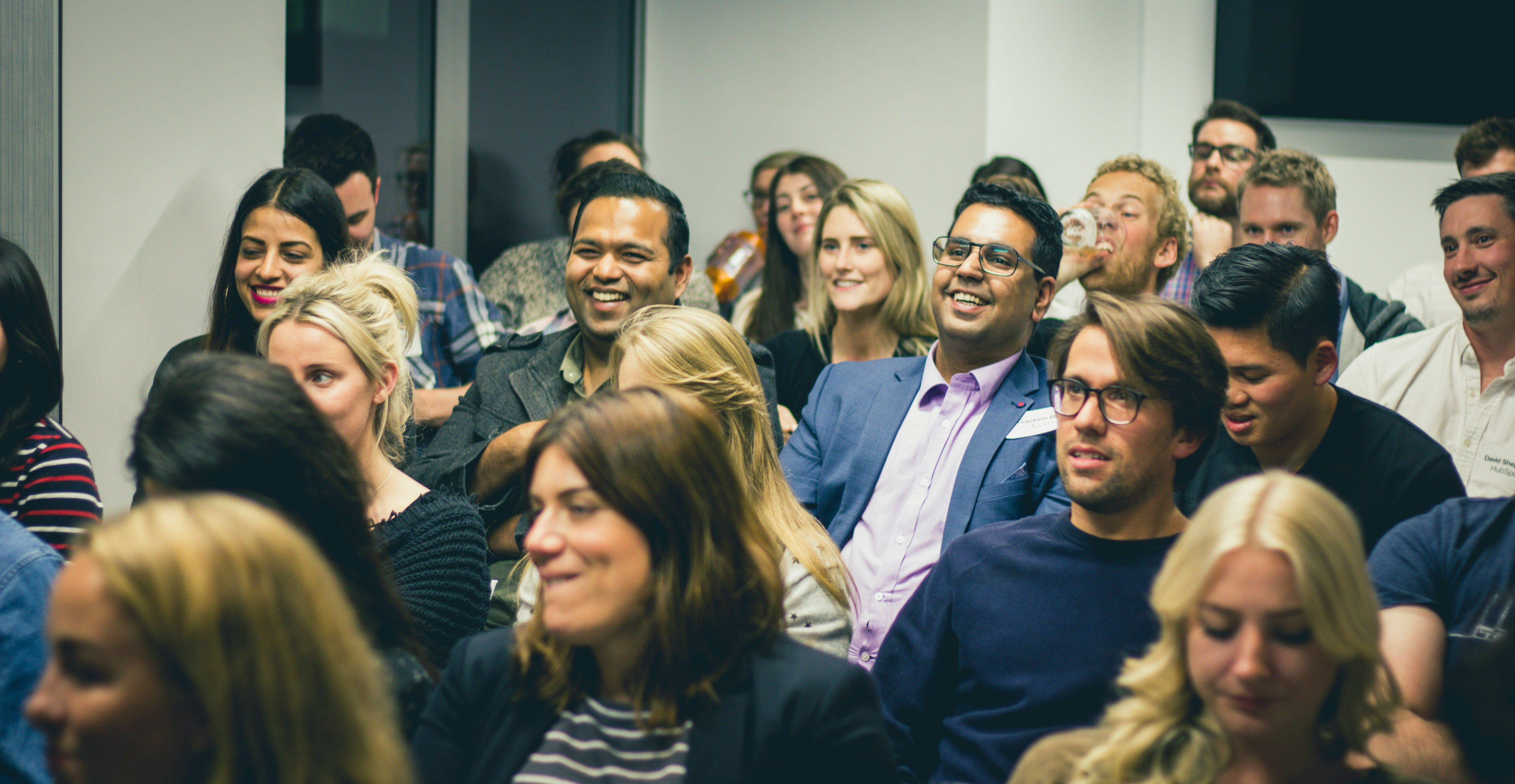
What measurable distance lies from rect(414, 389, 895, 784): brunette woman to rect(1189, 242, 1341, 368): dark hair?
125 cm

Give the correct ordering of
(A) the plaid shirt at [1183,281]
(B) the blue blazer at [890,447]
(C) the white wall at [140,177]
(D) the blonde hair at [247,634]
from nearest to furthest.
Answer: (D) the blonde hair at [247,634] < (B) the blue blazer at [890,447] < (C) the white wall at [140,177] < (A) the plaid shirt at [1183,281]

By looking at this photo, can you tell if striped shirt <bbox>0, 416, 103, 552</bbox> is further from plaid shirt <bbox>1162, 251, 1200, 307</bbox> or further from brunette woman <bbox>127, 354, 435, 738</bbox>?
plaid shirt <bbox>1162, 251, 1200, 307</bbox>

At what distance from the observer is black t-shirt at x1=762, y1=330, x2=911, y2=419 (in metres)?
3.54

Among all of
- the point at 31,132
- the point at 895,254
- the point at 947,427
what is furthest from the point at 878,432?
the point at 31,132

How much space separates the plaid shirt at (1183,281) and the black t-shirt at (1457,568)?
2.29 meters

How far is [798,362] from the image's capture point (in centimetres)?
362

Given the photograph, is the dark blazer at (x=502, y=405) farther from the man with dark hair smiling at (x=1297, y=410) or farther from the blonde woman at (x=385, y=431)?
the man with dark hair smiling at (x=1297, y=410)

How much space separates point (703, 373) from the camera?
2.35 meters

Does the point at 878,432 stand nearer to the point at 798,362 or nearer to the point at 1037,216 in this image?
the point at 1037,216

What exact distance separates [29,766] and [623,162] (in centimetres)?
263

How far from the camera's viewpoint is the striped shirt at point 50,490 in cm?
222

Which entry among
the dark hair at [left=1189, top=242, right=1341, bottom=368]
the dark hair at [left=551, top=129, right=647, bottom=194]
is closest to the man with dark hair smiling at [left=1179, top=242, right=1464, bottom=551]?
the dark hair at [left=1189, top=242, right=1341, bottom=368]

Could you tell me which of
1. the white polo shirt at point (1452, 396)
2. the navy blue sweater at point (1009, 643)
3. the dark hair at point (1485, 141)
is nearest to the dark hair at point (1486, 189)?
the white polo shirt at point (1452, 396)

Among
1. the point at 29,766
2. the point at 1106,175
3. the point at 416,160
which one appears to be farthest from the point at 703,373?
the point at 416,160
